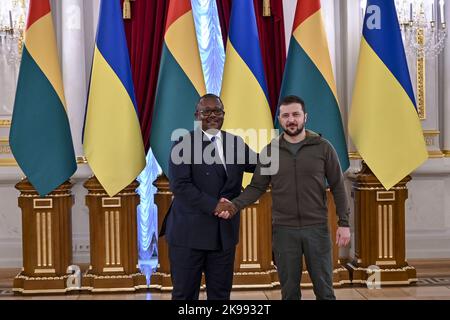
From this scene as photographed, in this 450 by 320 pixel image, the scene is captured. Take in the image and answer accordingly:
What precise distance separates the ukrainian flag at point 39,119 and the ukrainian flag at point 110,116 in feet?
0.71

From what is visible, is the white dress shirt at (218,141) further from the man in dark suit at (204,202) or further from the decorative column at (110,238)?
the decorative column at (110,238)

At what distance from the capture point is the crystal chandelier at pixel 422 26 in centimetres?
576

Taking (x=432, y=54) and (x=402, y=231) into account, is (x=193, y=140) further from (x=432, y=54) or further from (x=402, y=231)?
(x=432, y=54)

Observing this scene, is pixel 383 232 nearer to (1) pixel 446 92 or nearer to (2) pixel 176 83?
(1) pixel 446 92

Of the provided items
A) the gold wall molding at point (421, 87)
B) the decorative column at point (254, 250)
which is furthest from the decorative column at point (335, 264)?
the gold wall molding at point (421, 87)

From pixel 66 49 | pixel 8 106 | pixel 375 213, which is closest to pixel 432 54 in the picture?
pixel 375 213

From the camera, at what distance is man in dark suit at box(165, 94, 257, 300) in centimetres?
341

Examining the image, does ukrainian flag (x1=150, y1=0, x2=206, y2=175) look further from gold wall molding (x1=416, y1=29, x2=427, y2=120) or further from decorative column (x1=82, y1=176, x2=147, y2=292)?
gold wall molding (x1=416, y1=29, x2=427, y2=120)

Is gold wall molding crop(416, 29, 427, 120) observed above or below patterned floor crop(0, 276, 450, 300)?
above

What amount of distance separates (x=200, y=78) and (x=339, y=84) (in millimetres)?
1587

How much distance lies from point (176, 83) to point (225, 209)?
5.57ft

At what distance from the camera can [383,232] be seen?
512 centimetres

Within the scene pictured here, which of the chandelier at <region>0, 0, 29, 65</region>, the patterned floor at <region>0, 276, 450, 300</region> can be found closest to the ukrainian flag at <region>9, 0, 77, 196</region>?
the chandelier at <region>0, 0, 29, 65</region>

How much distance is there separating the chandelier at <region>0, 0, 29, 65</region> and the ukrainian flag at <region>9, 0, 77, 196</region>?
0.82m
